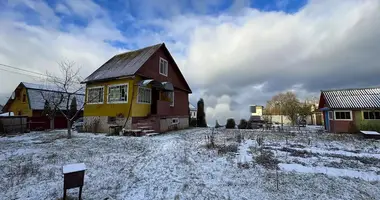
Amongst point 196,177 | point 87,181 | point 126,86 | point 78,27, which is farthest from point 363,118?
point 78,27

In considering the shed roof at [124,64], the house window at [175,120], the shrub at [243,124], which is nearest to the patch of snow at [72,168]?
the shed roof at [124,64]

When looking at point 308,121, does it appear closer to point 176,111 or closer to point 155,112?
point 176,111

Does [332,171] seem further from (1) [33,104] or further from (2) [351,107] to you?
(1) [33,104]

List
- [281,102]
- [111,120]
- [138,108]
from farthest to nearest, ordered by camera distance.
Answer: [281,102]
[111,120]
[138,108]

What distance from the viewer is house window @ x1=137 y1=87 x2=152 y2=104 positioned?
14828mm

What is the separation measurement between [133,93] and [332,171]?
12.2 metres

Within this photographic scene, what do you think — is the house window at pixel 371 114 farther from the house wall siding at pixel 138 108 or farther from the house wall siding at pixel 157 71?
the house wall siding at pixel 138 108

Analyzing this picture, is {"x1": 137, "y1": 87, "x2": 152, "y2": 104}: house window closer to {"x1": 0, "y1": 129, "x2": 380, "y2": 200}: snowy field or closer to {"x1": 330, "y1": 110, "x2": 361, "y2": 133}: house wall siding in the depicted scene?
{"x1": 0, "y1": 129, "x2": 380, "y2": 200}: snowy field

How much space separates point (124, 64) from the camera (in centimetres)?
1678

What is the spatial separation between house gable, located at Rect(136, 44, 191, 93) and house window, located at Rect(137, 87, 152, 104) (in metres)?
1.13

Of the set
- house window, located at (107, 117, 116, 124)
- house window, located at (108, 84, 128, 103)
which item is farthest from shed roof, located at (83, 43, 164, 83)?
house window, located at (107, 117, 116, 124)

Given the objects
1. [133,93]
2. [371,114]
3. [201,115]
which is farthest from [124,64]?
[371,114]

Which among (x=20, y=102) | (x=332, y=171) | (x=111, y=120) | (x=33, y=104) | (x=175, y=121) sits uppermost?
(x=20, y=102)

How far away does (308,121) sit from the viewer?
36.4 meters
